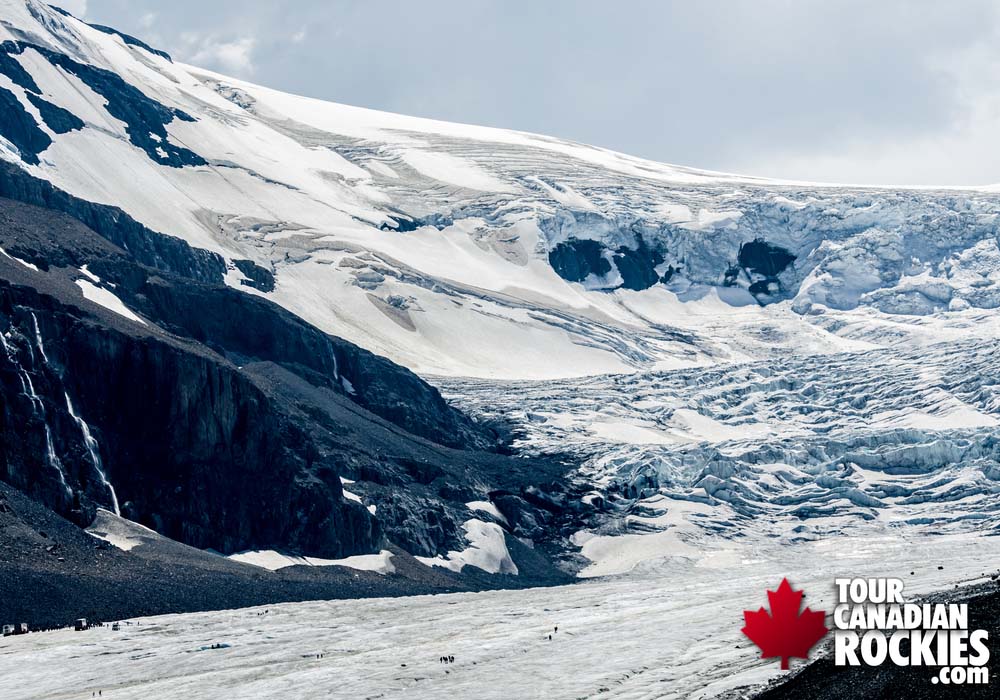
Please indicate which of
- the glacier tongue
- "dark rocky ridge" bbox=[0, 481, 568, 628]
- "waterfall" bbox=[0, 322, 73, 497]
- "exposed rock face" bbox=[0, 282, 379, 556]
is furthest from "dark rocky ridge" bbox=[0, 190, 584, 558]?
the glacier tongue

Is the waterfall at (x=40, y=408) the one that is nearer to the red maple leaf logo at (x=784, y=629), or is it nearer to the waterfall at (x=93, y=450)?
the waterfall at (x=93, y=450)

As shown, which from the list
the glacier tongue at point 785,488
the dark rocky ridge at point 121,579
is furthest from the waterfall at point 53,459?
the glacier tongue at point 785,488

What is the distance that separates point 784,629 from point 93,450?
67599 millimetres

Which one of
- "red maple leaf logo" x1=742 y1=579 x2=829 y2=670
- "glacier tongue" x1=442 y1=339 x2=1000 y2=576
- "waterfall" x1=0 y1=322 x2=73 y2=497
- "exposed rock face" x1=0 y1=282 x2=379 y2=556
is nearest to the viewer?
"red maple leaf logo" x1=742 y1=579 x2=829 y2=670

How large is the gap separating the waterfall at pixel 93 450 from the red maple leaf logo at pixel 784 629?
186 feet

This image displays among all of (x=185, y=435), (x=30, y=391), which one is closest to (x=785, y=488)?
(x=185, y=435)

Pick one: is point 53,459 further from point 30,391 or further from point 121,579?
point 121,579

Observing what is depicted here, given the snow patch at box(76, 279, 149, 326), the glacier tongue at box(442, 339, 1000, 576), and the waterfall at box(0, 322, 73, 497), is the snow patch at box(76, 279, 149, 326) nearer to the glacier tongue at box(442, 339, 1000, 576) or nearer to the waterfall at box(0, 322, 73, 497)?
the waterfall at box(0, 322, 73, 497)

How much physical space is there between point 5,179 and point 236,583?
82.3 meters

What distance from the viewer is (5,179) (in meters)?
174

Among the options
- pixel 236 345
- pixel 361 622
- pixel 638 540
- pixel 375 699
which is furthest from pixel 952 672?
pixel 236 345

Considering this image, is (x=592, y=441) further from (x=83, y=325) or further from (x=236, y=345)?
(x=83, y=325)

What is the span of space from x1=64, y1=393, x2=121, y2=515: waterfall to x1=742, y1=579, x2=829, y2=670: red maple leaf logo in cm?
5681

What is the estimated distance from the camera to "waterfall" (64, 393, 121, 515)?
409ft
